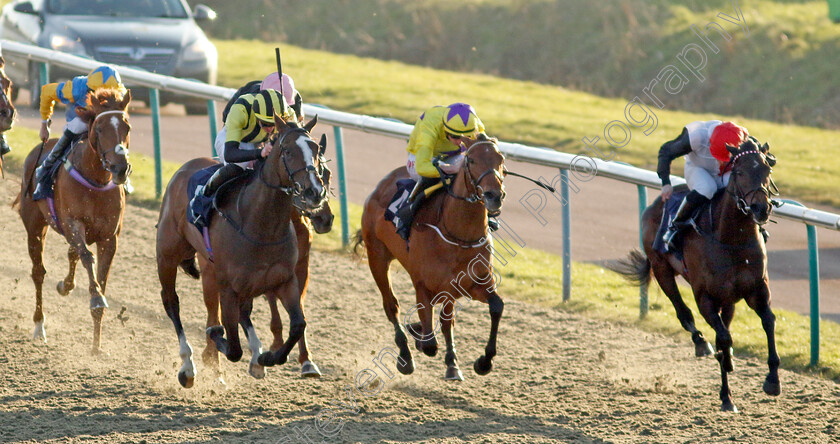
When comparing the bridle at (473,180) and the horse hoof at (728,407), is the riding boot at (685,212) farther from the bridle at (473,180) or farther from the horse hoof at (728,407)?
the bridle at (473,180)

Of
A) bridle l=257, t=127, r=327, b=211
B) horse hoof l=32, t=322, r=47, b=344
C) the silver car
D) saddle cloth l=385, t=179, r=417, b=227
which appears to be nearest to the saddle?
bridle l=257, t=127, r=327, b=211

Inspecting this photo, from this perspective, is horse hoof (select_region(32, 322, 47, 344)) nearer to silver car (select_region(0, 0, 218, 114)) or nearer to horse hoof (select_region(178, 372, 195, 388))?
horse hoof (select_region(178, 372, 195, 388))

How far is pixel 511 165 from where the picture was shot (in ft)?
40.9

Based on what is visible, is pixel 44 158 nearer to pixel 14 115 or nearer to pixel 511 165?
pixel 14 115

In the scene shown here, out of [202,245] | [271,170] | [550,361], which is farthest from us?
[550,361]

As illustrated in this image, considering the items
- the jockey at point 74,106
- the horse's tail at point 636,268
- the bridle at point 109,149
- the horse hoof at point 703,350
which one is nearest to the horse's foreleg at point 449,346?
the horse's tail at point 636,268

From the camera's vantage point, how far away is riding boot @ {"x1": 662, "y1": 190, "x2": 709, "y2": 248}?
6355 mm

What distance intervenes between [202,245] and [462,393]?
177 centimetres

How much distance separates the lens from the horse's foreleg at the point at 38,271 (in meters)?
7.28

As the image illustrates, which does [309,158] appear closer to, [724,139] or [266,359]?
[266,359]

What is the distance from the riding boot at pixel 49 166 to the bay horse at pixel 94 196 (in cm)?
6

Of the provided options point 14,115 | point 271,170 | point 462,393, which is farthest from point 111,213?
point 462,393

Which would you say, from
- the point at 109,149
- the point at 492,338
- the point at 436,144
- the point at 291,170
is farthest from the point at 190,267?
the point at 492,338

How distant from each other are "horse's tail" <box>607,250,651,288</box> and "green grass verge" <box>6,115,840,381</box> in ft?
2.02
